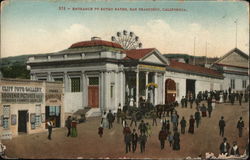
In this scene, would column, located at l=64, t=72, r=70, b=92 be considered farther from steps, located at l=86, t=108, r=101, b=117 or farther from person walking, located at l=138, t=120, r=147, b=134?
person walking, located at l=138, t=120, r=147, b=134

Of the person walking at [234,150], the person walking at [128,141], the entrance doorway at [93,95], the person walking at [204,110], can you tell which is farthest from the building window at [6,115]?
the person walking at [234,150]

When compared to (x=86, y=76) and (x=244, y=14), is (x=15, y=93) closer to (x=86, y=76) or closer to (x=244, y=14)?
(x=86, y=76)

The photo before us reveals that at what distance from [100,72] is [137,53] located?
3.14 feet

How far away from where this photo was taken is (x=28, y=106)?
8.61 metres

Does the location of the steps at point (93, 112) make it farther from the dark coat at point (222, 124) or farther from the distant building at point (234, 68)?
the distant building at point (234, 68)

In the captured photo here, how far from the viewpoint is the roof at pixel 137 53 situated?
8.92 meters

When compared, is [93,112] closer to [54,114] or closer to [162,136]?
[54,114]

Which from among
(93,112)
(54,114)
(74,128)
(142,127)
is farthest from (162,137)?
(54,114)

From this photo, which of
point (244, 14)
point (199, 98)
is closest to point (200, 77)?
point (199, 98)

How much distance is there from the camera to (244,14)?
356 inches

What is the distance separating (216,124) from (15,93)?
15.4 feet

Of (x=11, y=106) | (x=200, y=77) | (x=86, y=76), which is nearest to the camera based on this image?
(x=11, y=106)

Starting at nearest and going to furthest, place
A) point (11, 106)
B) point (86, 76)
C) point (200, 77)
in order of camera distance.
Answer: point (11, 106) < point (86, 76) < point (200, 77)

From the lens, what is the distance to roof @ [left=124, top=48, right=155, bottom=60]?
8922 millimetres
